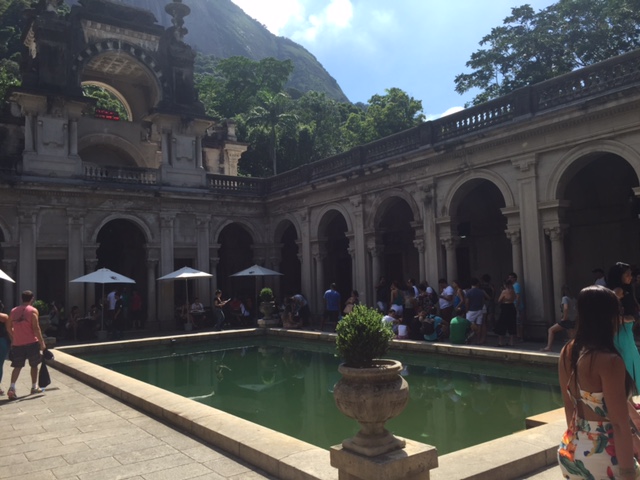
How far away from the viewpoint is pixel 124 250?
961 inches

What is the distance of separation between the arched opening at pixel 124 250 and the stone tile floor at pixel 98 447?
1617 cm

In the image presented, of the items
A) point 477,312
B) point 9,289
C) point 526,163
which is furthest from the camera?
point 9,289

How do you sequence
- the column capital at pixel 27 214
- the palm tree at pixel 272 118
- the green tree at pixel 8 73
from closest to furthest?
the column capital at pixel 27 214 < the green tree at pixel 8 73 < the palm tree at pixel 272 118

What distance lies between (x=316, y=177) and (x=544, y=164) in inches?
387

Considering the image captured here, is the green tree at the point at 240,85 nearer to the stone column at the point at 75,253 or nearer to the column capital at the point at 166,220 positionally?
the column capital at the point at 166,220

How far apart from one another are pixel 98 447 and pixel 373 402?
336 cm

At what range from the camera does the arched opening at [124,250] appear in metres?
23.9

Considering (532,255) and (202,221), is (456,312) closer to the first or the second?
(532,255)

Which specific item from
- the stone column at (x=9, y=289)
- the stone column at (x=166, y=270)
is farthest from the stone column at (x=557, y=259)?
the stone column at (x=9, y=289)

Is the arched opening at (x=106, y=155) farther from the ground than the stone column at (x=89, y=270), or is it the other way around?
the arched opening at (x=106, y=155)

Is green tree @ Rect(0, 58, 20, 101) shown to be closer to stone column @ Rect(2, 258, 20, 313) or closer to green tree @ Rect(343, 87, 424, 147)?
stone column @ Rect(2, 258, 20, 313)

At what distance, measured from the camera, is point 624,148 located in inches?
481

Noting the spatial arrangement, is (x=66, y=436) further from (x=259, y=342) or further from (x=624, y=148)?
(x=624, y=148)

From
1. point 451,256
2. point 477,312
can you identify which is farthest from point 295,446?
point 451,256
